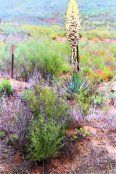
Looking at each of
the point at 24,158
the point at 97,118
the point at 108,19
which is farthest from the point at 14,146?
the point at 108,19

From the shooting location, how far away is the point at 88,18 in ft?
124

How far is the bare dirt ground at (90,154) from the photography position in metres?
5.02

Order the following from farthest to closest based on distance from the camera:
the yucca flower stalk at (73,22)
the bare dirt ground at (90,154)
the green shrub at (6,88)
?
the yucca flower stalk at (73,22), the green shrub at (6,88), the bare dirt ground at (90,154)

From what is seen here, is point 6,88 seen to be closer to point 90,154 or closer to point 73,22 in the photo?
point 73,22

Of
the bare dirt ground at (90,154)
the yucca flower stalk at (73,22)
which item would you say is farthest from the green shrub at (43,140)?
the yucca flower stalk at (73,22)

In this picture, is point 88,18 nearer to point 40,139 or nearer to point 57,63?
point 57,63

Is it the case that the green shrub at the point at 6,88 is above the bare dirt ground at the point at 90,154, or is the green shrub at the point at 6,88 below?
above

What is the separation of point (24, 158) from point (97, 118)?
1.51 m

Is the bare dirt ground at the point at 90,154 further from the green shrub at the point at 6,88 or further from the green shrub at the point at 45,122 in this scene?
the green shrub at the point at 6,88

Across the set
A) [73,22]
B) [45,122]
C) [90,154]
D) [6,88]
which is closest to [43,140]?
[45,122]

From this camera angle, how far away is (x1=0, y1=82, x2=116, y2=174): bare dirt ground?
502cm

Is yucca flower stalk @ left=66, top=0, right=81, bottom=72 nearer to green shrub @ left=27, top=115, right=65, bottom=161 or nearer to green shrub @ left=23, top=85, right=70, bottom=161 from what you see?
green shrub @ left=23, top=85, right=70, bottom=161

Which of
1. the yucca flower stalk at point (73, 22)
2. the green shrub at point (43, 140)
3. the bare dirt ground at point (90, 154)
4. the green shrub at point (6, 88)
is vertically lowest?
the bare dirt ground at point (90, 154)

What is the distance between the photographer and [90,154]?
17.5ft
